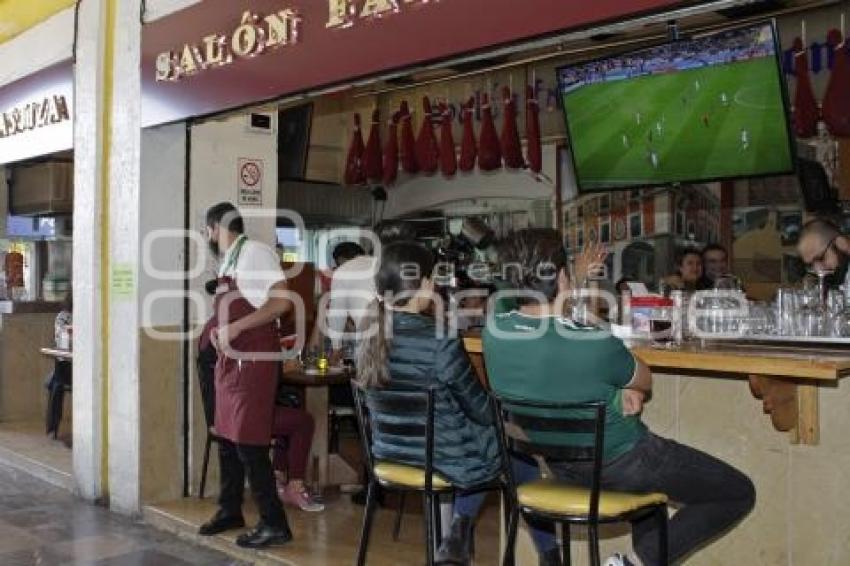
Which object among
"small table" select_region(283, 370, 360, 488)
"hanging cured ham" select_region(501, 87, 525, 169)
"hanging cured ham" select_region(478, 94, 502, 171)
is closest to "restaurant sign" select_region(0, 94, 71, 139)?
"small table" select_region(283, 370, 360, 488)

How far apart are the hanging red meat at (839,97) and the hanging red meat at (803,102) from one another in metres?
0.12

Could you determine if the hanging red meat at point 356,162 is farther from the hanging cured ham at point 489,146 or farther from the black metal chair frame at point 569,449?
the black metal chair frame at point 569,449

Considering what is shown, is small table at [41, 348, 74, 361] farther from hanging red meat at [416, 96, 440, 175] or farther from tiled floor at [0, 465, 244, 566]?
hanging red meat at [416, 96, 440, 175]

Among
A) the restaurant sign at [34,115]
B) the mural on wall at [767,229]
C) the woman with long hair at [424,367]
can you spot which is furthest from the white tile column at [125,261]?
the mural on wall at [767,229]

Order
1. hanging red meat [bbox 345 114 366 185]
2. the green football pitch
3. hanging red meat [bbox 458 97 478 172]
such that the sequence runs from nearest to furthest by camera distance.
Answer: the green football pitch < hanging red meat [bbox 458 97 478 172] < hanging red meat [bbox 345 114 366 185]

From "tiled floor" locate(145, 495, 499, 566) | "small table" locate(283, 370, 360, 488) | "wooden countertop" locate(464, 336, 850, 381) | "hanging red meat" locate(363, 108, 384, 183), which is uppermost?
"hanging red meat" locate(363, 108, 384, 183)

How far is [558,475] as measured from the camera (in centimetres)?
298

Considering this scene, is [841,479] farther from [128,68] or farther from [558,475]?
[128,68]

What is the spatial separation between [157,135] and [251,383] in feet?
5.48

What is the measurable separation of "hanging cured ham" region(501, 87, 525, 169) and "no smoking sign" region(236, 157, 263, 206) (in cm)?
203

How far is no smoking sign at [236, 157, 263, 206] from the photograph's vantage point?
528cm

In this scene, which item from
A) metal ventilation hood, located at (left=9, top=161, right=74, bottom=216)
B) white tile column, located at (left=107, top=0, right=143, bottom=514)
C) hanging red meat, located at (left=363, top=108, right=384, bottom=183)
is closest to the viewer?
white tile column, located at (left=107, top=0, right=143, bottom=514)

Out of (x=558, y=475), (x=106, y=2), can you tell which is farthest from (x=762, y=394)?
(x=106, y=2)

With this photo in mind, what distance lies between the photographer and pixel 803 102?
5422 millimetres
